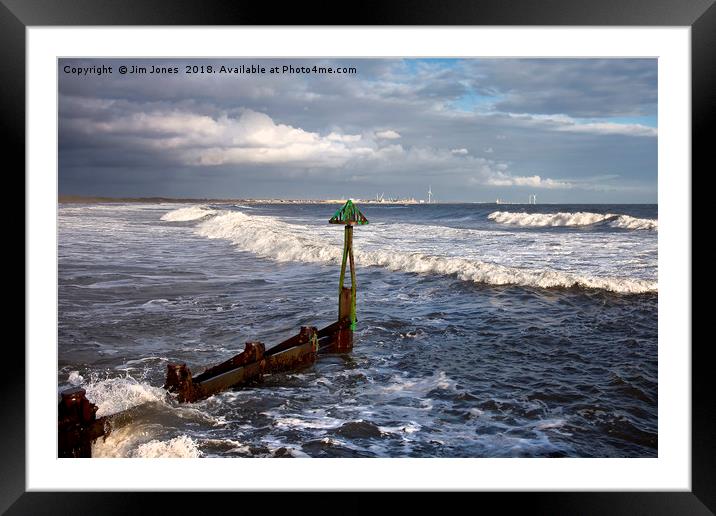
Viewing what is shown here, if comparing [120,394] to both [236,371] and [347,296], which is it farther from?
[347,296]

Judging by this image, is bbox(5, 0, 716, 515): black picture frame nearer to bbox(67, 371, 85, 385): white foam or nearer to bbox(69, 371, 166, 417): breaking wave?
bbox(69, 371, 166, 417): breaking wave

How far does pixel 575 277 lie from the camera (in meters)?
9.56

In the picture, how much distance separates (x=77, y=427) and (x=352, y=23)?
3.13 metres

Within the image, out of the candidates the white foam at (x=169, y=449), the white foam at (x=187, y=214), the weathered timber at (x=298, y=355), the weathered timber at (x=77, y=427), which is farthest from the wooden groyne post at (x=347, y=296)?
the white foam at (x=187, y=214)

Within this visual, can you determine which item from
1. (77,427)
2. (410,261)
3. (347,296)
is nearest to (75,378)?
(77,427)

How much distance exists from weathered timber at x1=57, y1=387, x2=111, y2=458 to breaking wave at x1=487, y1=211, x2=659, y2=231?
1489 centimetres

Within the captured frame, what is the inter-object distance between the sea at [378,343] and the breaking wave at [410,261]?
0.05 meters

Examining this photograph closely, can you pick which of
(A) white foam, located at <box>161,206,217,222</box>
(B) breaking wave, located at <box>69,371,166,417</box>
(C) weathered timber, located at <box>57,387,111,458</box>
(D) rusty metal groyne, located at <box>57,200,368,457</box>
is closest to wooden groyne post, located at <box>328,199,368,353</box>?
(D) rusty metal groyne, located at <box>57,200,368,457</box>

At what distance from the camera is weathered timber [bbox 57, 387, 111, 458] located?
3486 millimetres

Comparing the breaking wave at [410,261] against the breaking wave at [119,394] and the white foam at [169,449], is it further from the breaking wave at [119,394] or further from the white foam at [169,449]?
the white foam at [169,449]

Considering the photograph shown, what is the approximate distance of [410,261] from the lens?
1155 cm

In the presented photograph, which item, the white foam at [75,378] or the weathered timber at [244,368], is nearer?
the weathered timber at [244,368]

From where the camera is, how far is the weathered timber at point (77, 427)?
349 centimetres

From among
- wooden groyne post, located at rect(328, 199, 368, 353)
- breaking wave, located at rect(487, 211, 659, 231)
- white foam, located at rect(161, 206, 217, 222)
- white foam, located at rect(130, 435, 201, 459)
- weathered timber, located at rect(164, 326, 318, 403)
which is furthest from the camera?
white foam, located at rect(161, 206, 217, 222)
